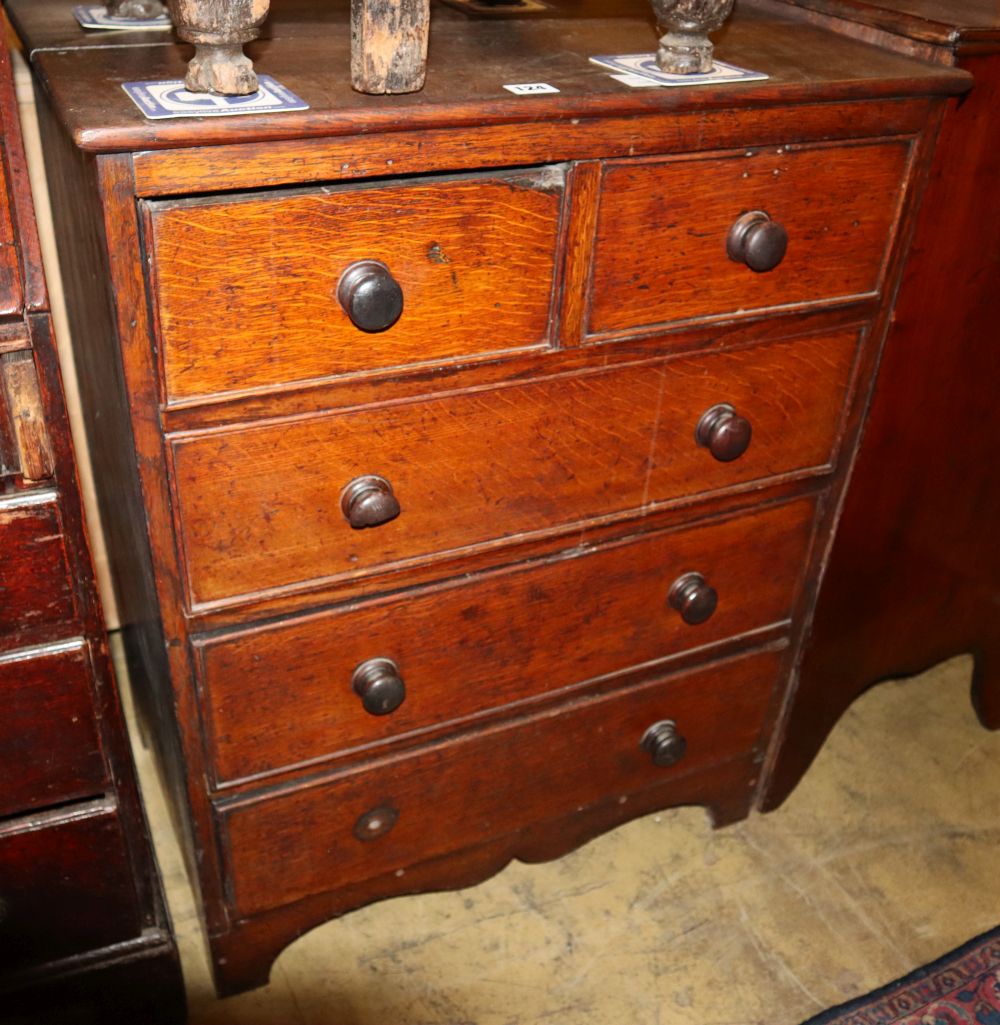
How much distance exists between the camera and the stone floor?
5.24 feet

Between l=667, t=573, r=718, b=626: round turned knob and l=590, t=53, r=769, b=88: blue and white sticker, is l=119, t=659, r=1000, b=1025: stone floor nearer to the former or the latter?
l=667, t=573, r=718, b=626: round turned knob

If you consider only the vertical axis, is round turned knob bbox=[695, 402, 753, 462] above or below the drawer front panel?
below

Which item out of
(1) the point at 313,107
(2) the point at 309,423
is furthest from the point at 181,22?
(2) the point at 309,423

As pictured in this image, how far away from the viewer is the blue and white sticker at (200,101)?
3.10ft

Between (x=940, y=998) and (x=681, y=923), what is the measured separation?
15.1 inches

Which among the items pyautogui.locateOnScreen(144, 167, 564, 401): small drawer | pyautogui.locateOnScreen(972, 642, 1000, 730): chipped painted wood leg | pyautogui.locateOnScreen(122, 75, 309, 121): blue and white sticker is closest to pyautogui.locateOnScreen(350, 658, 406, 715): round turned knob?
pyautogui.locateOnScreen(144, 167, 564, 401): small drawer

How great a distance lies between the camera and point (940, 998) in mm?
1615

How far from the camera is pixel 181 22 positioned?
3.05 feet

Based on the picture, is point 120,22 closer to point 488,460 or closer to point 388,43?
point 388,43

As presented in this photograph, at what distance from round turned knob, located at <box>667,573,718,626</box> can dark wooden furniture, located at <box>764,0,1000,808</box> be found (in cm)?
24

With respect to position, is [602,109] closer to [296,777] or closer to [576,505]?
[576,505]

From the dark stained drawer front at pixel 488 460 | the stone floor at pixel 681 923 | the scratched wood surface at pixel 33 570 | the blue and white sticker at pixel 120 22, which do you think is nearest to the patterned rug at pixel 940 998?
the stone floor at pixel 681 923

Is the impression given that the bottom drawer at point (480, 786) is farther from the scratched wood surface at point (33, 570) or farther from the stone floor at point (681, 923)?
the scratched wood surface at point (33, 570)

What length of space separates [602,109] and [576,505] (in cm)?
47
